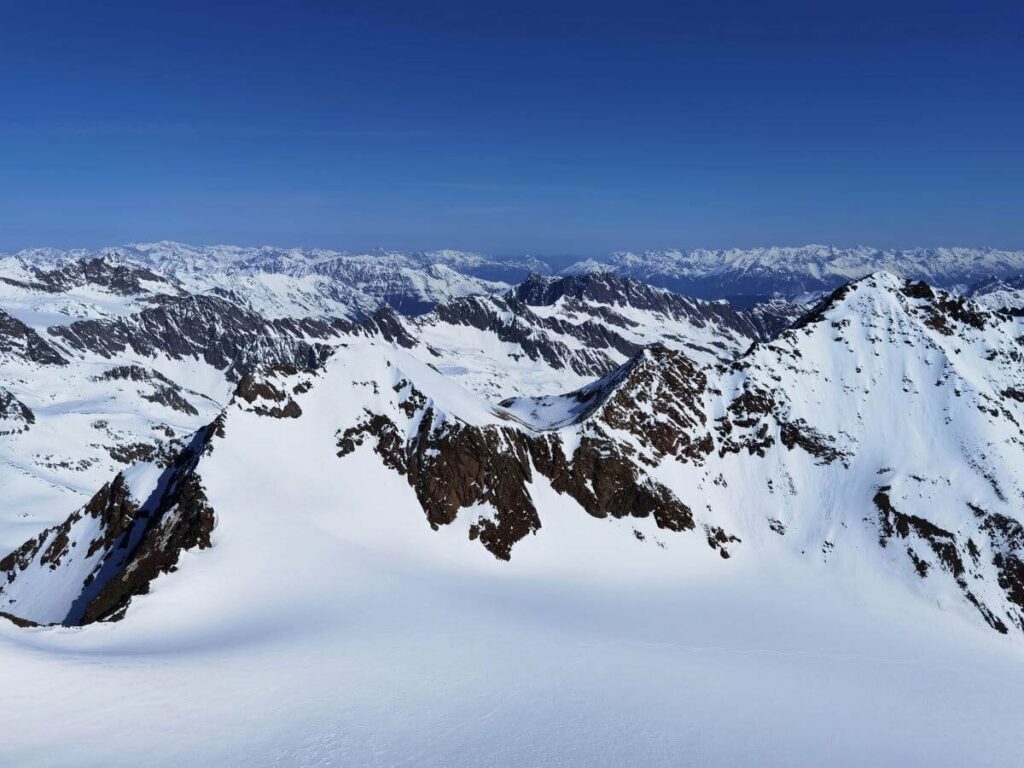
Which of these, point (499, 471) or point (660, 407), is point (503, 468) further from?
point (660, 407)

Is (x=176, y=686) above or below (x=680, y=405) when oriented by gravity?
below

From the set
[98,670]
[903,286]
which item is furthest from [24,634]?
[903,286]

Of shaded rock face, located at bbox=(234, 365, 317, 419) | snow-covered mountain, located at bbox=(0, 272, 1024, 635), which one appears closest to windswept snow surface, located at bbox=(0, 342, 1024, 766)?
snow-covered mountain, located at bbox=(0, 272, 1024, 635)

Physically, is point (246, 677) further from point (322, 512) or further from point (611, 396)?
point (611, 396)

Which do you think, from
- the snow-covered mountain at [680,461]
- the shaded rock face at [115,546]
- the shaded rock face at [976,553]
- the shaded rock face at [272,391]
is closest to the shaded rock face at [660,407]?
the snow-covered mountain at [680,461]

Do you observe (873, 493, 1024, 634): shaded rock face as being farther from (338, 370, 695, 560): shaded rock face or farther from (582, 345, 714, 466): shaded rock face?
(338, 370, 695, 560): shaded rock face

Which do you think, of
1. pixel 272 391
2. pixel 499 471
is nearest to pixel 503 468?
pixel 499 471
